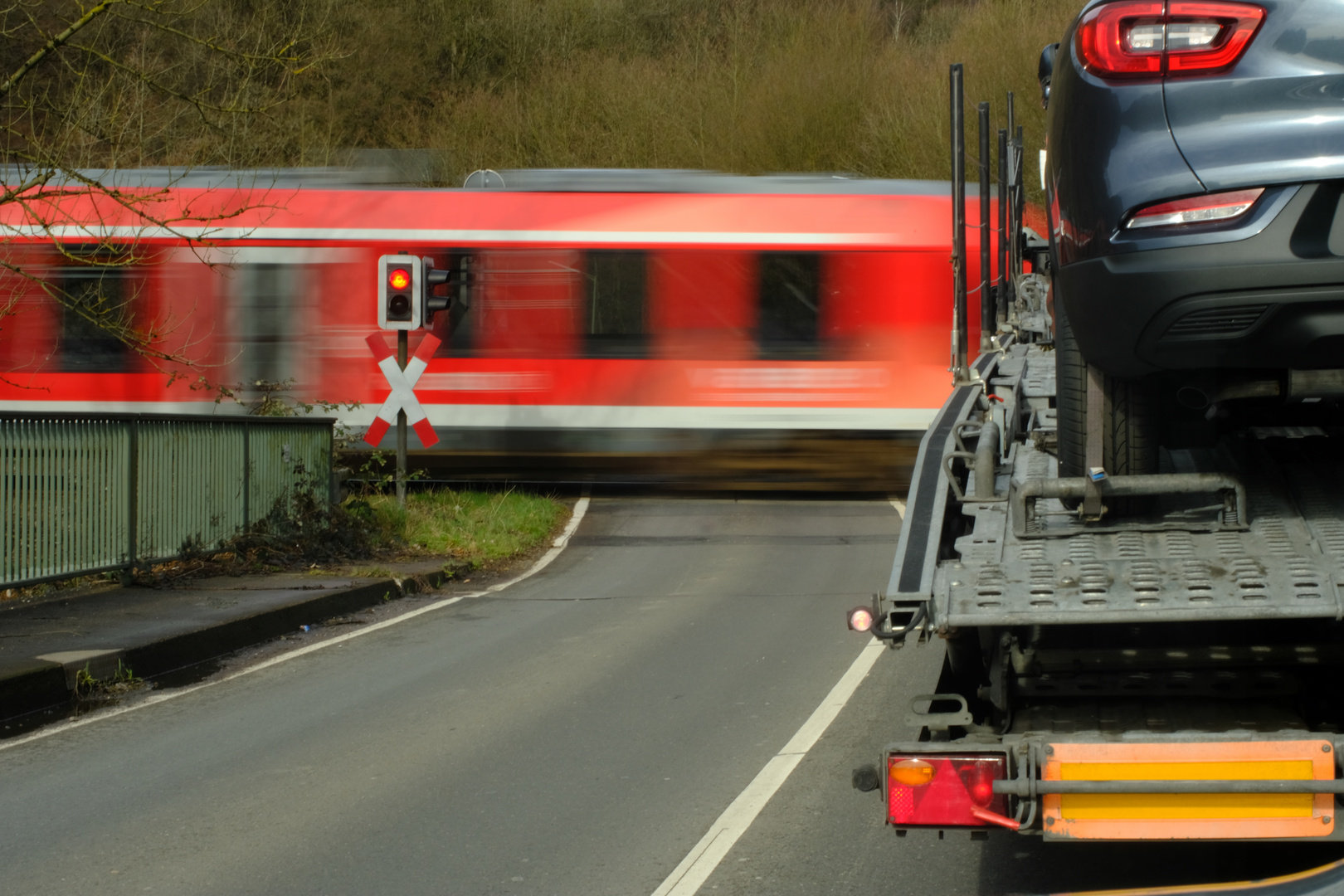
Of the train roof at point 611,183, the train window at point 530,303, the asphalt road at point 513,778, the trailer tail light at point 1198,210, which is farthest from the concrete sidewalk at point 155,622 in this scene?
the train roof at point 611,183

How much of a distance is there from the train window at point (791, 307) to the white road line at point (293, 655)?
354cm

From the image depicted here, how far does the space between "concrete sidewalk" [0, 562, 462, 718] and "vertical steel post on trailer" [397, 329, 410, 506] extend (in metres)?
2.77

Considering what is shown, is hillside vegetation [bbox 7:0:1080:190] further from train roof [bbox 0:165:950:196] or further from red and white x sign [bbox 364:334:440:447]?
red and white x sign [bbox 364:334:440:447]

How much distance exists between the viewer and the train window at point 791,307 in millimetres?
16859

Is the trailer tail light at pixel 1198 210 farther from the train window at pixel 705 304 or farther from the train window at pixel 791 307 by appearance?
the train window at pixel 705 304

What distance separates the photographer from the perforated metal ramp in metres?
3.19

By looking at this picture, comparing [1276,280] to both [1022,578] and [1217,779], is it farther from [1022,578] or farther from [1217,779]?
[1217,779]

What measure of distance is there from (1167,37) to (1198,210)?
42 cm

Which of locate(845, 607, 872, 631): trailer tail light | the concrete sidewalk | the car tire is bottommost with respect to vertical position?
the concrete sidewalk

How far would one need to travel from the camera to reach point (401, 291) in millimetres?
14477

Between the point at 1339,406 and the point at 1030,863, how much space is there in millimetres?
1652

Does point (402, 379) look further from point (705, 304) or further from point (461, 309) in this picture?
point (705, 304)

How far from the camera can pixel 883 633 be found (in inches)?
129

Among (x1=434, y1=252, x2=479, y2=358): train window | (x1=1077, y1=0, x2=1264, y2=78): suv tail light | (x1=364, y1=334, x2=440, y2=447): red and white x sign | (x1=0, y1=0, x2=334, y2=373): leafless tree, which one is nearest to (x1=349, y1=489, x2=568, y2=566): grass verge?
(x1=364, y1=334, x2=440, y2=447): red and white x sign
